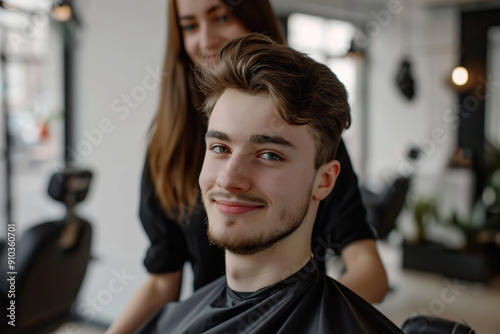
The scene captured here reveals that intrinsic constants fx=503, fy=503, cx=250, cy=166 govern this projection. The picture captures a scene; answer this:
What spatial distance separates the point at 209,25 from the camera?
1.32 metres

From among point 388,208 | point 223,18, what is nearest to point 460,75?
point 388,208

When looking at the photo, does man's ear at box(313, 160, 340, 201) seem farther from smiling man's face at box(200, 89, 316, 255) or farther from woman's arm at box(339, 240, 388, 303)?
woman's arm at box(339, 240, 388, 303)

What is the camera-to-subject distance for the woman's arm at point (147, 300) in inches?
55.6

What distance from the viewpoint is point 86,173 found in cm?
258

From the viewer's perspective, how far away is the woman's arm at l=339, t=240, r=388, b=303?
127cm

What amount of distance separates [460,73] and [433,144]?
4.27 feet

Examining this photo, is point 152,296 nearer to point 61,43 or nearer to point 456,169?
point 61,43

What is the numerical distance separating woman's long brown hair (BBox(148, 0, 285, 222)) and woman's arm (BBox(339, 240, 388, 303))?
1.53ft

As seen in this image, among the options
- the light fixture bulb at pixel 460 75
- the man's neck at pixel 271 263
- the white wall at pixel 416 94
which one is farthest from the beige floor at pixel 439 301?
the man's neck at pixel 271 263

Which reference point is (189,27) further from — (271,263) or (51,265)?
(51,265)

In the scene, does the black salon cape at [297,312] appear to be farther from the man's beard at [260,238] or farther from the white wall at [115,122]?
the white wall at [115,122]

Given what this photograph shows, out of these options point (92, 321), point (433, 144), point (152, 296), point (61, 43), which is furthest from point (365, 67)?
point (152, 296)

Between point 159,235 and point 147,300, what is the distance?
0.19 m

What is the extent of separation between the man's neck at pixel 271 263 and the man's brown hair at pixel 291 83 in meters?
0.18
